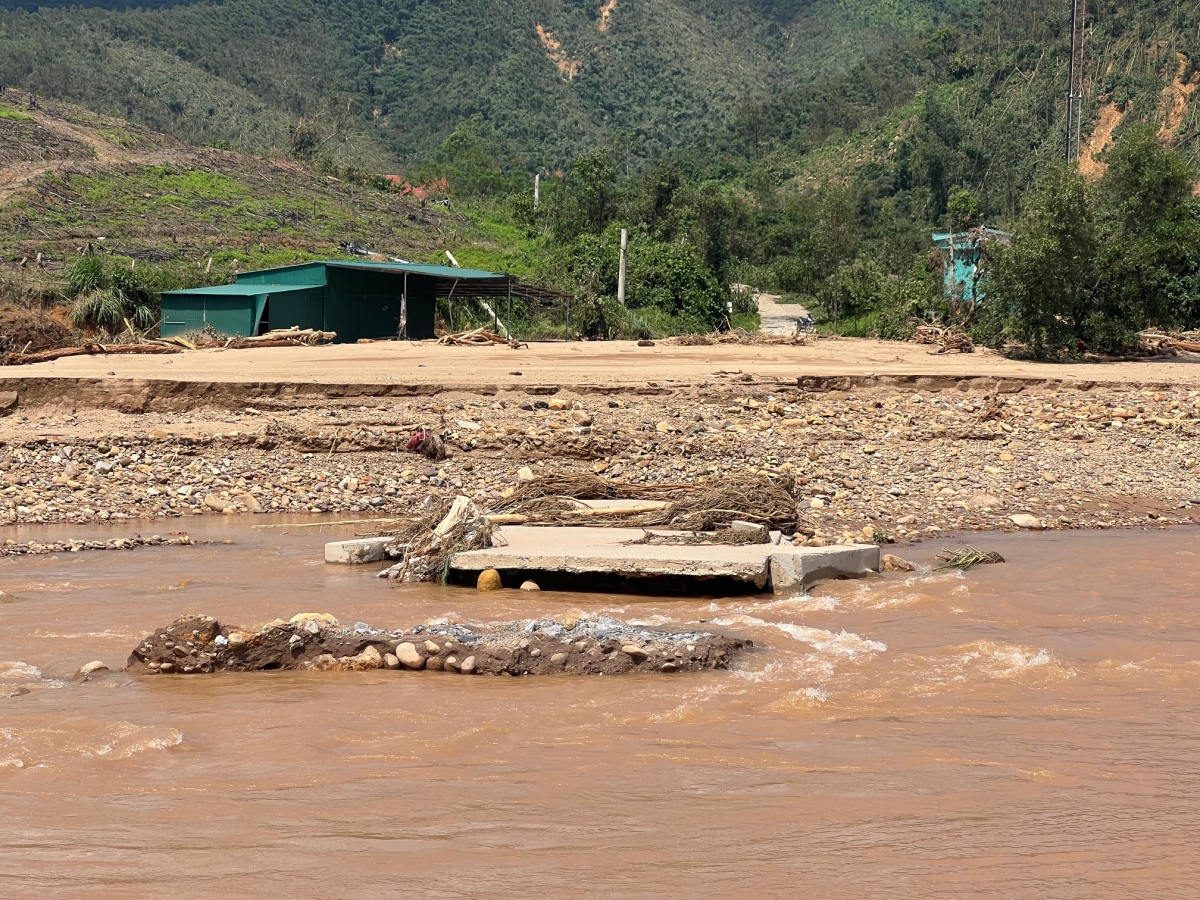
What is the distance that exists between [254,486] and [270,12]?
92.4m

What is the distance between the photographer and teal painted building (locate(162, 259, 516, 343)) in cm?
2584

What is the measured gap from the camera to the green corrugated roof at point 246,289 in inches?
1018

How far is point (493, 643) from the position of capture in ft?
22.9

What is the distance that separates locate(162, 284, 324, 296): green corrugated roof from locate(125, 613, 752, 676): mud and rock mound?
19.8m

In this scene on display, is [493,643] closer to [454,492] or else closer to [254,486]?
[454,492]

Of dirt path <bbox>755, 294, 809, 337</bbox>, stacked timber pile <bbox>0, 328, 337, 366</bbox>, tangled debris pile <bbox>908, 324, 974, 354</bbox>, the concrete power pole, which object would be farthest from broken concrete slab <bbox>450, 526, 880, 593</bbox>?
dirt path <bbox>755, 294, 809, 337</bbox>

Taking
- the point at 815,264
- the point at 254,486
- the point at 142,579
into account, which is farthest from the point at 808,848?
the point at 815,264

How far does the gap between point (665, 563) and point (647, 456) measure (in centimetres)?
513

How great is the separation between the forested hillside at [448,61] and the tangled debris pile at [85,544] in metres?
59.6

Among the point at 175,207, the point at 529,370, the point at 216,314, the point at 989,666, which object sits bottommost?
the point at 989,666

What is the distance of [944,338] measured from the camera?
83.4 feet

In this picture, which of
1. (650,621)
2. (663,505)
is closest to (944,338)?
(663,505)

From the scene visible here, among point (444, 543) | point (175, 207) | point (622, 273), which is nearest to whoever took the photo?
point (444, 543)

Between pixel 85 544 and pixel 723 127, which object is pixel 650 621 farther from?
pixel 723 127
